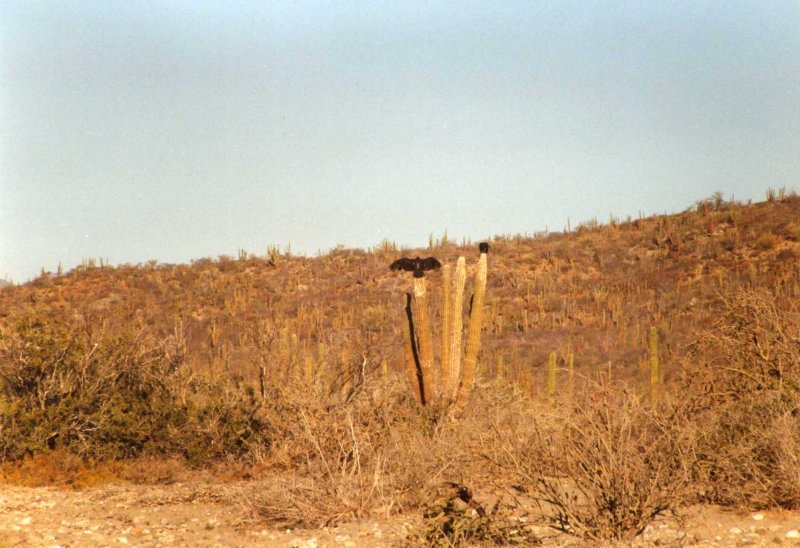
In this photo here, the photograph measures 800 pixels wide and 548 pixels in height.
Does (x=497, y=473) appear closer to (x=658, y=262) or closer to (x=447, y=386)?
(x=447, y=386)

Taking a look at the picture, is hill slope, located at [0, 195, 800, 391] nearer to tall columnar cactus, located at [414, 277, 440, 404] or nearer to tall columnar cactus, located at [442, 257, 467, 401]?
tall columnar cactus, located at [442, 257, 467, 401]

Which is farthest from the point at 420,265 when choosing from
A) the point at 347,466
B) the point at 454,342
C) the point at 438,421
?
the point at 347,466

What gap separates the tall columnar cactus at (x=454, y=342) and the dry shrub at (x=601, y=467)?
612cm

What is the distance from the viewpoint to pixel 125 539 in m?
7.22

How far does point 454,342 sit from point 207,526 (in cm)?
608

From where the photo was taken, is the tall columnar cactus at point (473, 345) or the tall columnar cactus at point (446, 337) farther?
the tall columnar cactus at point (446, 337)

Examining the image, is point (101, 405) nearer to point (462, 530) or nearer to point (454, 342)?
point (454, 342)

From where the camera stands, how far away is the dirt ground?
664 cm

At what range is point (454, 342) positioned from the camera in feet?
42.2

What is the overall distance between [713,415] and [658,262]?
23.8 meters

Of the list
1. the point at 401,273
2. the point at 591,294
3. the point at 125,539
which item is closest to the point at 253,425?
the point at 125,539

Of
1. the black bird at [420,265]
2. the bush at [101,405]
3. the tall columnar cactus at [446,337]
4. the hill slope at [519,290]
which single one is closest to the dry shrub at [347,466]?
the bush at [101,405]

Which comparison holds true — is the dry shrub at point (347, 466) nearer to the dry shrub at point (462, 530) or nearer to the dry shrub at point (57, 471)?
the dry shrub at point (462, 530)

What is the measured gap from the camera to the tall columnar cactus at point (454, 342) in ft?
41.0
